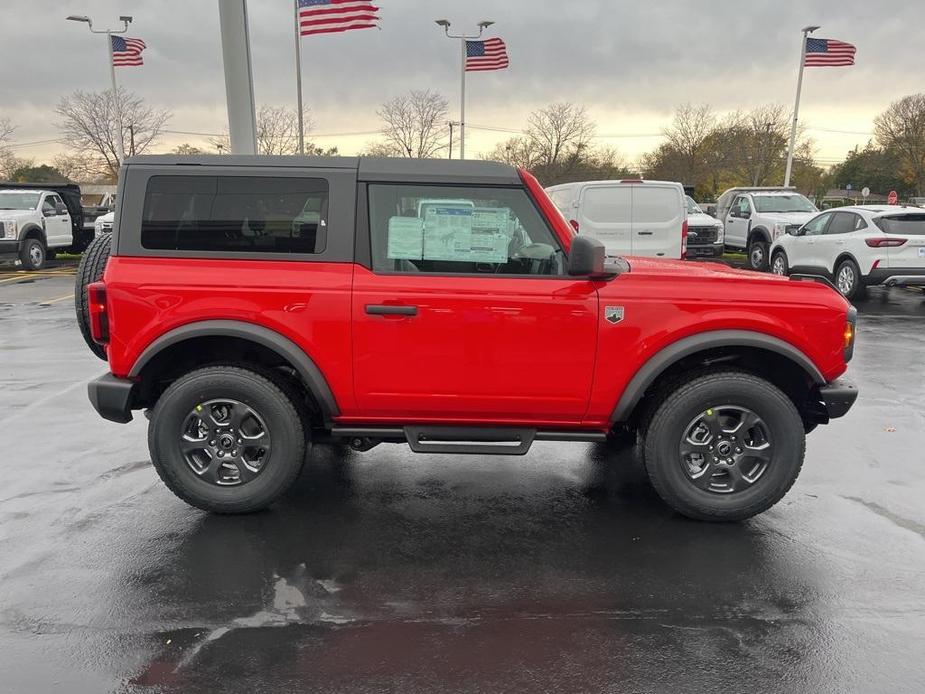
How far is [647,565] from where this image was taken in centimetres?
349

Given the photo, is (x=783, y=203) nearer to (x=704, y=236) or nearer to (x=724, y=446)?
(x=704, y=236)

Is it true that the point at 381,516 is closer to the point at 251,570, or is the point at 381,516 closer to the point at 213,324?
the point at 251,570

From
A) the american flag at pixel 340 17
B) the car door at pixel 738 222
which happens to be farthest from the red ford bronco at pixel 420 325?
the car door at pixel 738 222

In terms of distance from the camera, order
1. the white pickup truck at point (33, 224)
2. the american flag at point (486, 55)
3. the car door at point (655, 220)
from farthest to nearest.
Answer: the american flag at point (486, 55)
the white pickup truck at point (33, 224)
the car door at point (655, 220)

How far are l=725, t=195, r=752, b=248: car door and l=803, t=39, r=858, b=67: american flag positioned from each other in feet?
23.8

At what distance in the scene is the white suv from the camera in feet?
36.7

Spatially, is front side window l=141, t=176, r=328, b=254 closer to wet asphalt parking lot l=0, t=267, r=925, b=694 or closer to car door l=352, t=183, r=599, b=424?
car door l=352, t=183, r=599, b=424

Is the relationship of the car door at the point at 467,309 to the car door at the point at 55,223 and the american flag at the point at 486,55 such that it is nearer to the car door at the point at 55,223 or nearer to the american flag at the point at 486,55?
the car door at the point at 55,223

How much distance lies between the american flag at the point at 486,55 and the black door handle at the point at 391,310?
2251cm

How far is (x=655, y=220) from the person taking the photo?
35.8 ft

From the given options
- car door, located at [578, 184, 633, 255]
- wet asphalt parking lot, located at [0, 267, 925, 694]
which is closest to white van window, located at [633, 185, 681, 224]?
car door, located at [578, 184, 633, 255]

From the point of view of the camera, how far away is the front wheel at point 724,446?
3779mm

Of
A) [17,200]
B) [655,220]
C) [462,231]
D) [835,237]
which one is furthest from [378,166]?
[17,200]

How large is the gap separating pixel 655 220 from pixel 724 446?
7.64m
